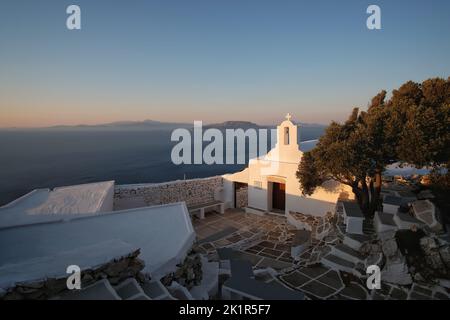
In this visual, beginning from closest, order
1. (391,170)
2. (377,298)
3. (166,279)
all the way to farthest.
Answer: (166,279) → (377,298) → (391,170)

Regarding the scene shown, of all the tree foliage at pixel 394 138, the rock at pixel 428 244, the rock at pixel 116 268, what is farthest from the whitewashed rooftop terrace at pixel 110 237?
the rock at pixel 428 244

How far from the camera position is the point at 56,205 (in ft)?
32.5

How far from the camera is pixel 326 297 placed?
6129 millimetres

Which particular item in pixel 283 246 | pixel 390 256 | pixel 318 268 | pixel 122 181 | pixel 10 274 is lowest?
pixel 122 181

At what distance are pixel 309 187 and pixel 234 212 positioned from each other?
190 inches

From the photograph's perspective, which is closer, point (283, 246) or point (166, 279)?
point (166, 279)

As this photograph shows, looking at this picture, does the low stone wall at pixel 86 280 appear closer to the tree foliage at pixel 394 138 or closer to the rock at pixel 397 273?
the rock at pixel 397 273

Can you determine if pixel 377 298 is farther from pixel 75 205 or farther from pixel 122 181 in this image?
pixel 122 181

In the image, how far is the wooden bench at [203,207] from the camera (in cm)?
1432

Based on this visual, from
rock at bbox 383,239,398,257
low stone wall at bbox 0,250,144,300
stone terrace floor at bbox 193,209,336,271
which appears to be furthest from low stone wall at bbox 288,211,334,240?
low stone wall at bbox 0,250,144,300

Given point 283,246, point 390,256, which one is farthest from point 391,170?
point 390,256

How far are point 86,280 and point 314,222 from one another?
10.6 metres

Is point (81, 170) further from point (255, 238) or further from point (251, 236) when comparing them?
point (255, 238)

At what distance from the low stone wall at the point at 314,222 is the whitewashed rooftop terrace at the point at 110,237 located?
18.8 feet
